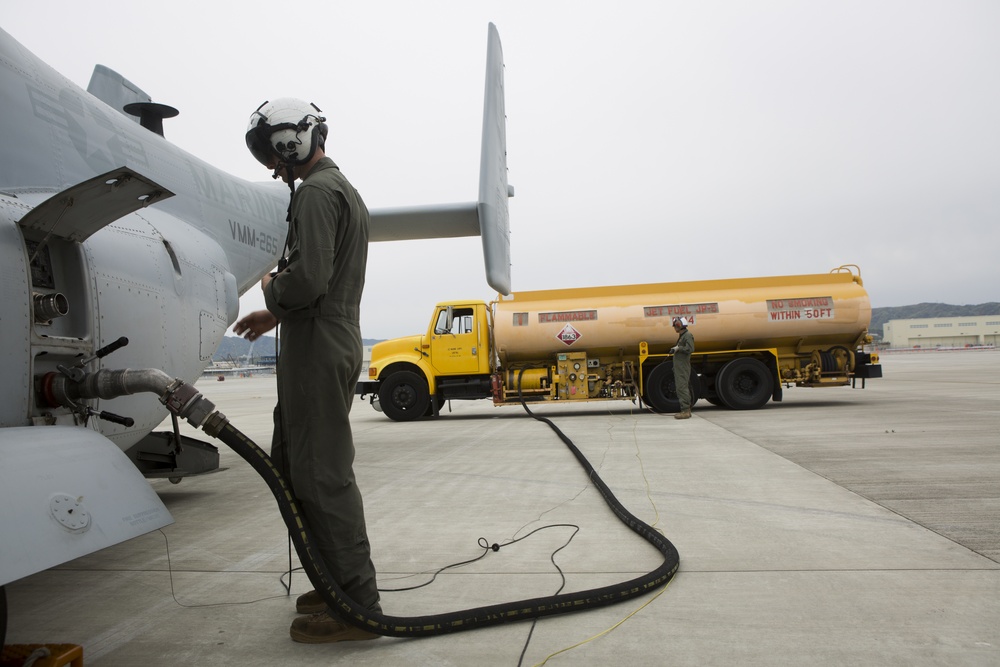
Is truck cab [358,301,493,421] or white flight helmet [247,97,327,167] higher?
white flight helmet [247,97,327,167]

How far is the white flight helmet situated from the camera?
266cm

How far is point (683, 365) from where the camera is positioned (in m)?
11.4

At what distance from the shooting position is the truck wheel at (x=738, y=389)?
12.4m

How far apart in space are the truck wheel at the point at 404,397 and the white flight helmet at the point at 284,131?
10496 millimetres

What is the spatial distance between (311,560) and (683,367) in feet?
32.1

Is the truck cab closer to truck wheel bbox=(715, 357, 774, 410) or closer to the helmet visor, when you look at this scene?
truck wheel bbox=(715, 357, 774, 410)

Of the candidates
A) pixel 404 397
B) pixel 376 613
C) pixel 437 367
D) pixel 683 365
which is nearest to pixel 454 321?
pixel 437 367

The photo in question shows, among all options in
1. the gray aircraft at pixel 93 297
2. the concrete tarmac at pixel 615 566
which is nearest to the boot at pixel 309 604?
the concrete tarmac at pixel 615 566

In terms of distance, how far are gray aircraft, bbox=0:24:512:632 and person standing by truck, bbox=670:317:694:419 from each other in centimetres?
736

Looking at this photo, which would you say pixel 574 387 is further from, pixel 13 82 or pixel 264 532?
pixel 13 82

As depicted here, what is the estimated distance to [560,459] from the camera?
6.86 meters

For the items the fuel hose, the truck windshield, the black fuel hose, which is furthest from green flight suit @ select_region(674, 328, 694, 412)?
the black fuel hose

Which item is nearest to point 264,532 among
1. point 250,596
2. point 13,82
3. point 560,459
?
point 250,596

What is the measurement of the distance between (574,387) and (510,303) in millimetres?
2049
